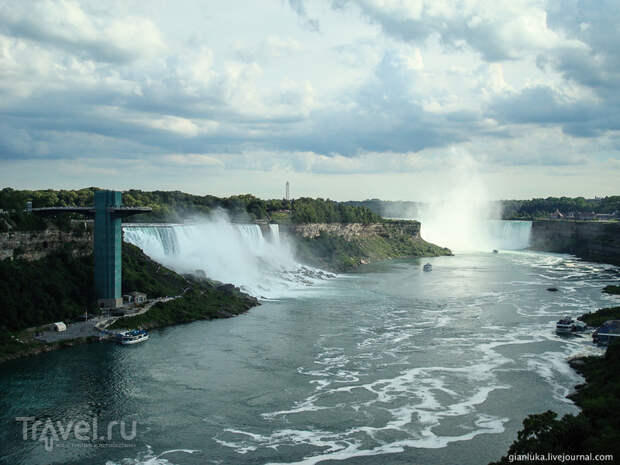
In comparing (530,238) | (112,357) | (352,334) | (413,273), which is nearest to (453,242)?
(530,238)

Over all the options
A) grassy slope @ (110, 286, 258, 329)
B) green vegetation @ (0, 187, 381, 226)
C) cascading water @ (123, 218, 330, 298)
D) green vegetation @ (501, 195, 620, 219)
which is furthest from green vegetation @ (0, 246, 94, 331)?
green vegetation @ (501, 195, 620, 219)

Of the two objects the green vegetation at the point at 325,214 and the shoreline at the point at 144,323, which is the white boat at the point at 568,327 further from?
the green vegetation at the point at 325,214

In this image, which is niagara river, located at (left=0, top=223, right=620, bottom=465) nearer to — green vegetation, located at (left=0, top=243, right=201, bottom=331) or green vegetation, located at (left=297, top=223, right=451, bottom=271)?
green vegetation, located at (left=0, top=243, right=201, bottom=331)

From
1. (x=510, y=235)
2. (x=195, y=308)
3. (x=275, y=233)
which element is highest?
(x=275, y=233)

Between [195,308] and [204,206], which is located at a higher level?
[204,206]

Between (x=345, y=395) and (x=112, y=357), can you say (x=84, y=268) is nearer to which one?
(x=112, y=357)

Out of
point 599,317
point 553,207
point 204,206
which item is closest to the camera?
point 599,317

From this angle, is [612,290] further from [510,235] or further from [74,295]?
[510,235]

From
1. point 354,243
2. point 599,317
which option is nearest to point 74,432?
point 599,317
